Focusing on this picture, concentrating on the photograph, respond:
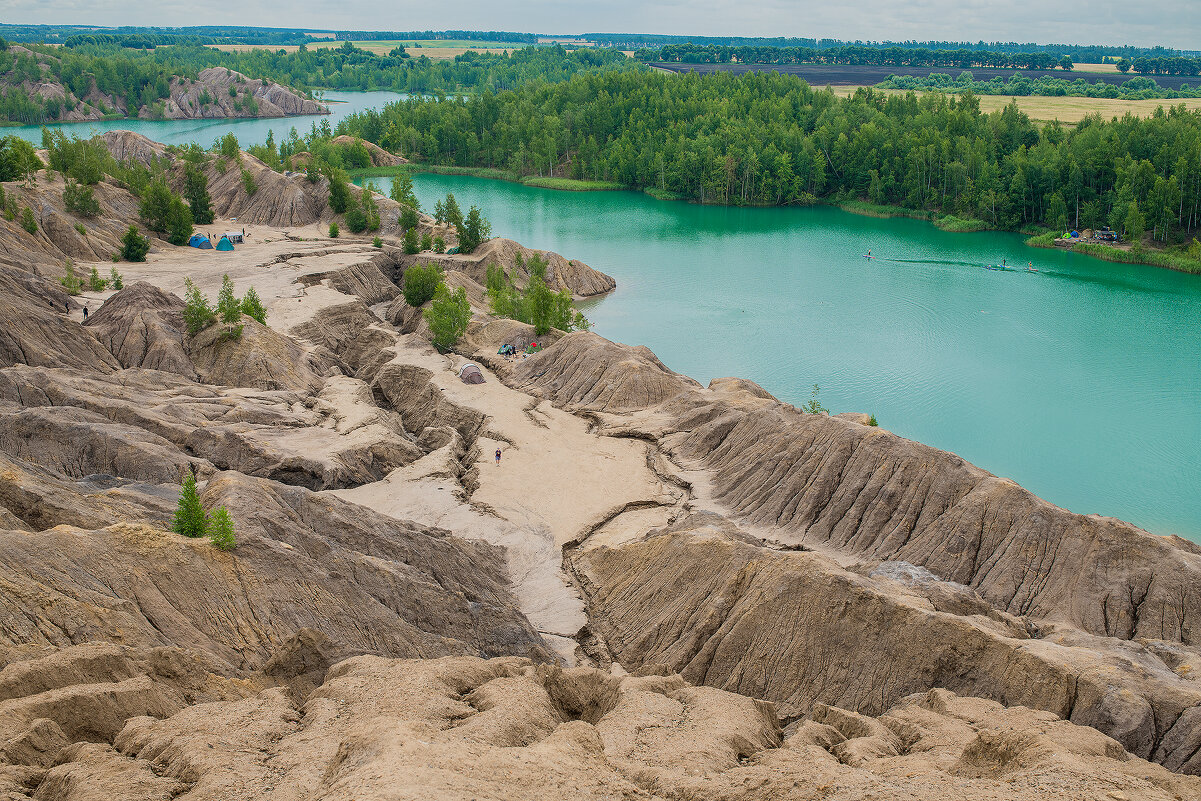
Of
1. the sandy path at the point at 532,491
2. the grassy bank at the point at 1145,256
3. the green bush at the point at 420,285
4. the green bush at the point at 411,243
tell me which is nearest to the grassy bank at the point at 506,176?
the green bush at the point at 411,243

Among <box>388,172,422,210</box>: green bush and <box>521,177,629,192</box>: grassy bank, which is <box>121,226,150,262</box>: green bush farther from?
<box>521,177,629,192</box>: grassy bank

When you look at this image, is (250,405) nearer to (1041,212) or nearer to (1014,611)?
(1014,611)

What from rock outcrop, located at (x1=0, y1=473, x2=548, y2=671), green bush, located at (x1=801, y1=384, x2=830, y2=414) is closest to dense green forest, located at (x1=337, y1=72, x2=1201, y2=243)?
green bush, located at (x1=801, y1=384, x2=830, y2=414)

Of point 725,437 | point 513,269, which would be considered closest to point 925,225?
point 513,269

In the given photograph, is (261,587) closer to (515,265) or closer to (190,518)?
(190,518)

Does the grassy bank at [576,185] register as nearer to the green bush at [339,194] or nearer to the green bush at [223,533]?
the green bush at [339,194]
